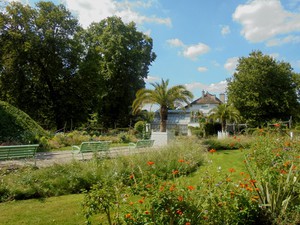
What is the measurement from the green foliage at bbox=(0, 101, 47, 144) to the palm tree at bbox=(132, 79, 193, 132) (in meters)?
7.11

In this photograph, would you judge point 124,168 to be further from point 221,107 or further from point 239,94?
point 239,94

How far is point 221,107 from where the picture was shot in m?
28.8

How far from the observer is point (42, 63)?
95.7 feet

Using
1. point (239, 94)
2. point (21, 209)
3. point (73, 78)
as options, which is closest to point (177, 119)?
point (239, 94)

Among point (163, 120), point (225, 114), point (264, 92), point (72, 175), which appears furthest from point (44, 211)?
point (264, 92)

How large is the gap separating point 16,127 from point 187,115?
29.1 metres

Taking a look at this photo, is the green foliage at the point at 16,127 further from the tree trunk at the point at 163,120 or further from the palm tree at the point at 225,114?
the palm tree at the point at 225,114

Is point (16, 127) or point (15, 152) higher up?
point (16, 127)

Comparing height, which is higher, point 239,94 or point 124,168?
point 239,94

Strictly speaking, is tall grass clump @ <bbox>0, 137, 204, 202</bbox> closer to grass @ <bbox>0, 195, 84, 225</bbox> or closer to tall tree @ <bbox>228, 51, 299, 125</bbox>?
grass @ <bbox>0, 195, 84, 225</bbox>

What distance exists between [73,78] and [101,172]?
24.5m

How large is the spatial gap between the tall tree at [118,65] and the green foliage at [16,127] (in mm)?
15528

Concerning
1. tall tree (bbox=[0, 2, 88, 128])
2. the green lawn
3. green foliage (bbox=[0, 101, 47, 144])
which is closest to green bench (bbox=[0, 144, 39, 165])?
the green lawn

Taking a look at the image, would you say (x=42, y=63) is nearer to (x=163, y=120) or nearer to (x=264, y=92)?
(x=163, y=120)
